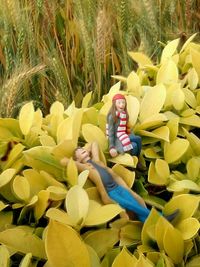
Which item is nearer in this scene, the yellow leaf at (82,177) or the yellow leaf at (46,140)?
the yellow leaf at (82,177)

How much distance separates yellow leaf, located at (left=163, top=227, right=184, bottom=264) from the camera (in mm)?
866

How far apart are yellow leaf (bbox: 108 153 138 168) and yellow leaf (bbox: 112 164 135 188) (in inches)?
0.4

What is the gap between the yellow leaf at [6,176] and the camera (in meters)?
0.95

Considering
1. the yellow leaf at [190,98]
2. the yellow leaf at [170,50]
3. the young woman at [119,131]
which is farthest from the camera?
the yellow leaf at [170,50]

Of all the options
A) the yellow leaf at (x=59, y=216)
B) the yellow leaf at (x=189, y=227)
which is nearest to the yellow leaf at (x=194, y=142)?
the yellow leaf at (x=189, y=227)

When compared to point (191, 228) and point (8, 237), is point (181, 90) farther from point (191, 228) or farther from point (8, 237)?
point (8, 237)

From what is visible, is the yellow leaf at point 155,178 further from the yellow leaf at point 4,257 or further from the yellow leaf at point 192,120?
the yellow leaf at point 4,257

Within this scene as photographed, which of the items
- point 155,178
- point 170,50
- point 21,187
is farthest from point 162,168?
point 170,50

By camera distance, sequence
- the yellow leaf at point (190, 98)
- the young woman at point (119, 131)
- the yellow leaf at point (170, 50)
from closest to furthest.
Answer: the young woman at point (119, 131)
the yellow leaf at point (190, 98)
the yellow leaf at point (170, 50)

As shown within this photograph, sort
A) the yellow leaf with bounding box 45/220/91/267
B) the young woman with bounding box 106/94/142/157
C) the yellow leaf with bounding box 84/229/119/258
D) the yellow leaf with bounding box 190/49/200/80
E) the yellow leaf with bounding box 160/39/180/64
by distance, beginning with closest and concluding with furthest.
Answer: the yellow leaf with bounding box 45/220/91/267
the yellow leaf with bounding box 84/229/119/258
the young woman with bounding box 106/94/142/157
the yellow leaf with bounding box 190/49/200/80
the yellow leaf with bounding box 160/39/180/64

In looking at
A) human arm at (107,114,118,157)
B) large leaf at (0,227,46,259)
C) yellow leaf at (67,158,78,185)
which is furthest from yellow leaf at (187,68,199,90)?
large leaf at (0,227,46,259)

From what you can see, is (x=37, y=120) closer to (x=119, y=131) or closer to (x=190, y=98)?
(x=119, y=131)

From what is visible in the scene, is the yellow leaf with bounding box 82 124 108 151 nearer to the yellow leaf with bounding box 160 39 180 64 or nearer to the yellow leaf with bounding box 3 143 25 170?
Answer: the yellow leaf with bounding box 3 143 25 170

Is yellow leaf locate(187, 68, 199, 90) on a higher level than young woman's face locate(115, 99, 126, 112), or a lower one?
lower
